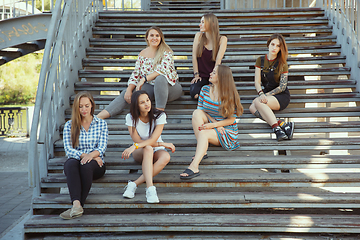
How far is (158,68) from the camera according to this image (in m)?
4.15

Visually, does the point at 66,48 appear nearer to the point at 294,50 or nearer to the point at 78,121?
the point at 78,121

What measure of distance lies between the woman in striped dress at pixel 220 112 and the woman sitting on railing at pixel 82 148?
1057mm

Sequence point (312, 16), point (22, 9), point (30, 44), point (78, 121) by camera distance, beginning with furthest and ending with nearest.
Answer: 1. point (22, 9)
2. point (30, 44)
3. point (312, 16)
4. point (78, 121)

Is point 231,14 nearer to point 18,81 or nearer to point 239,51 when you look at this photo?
point 239,51

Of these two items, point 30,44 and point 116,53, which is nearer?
point 116,53

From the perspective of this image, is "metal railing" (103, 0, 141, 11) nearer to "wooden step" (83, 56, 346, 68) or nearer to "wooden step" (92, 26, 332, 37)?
"wooden step" (92, 26, 332, 37)

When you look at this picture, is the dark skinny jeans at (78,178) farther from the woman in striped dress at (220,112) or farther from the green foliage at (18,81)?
the green foliage at (18,81)

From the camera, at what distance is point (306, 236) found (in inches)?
111

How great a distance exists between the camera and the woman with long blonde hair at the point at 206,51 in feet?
14.2

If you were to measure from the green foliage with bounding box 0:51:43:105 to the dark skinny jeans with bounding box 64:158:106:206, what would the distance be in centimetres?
2067

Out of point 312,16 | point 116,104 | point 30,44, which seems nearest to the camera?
point 116,104

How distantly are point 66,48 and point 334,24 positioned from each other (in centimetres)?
445

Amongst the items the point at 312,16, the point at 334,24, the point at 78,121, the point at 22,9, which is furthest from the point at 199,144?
the point at 22,9

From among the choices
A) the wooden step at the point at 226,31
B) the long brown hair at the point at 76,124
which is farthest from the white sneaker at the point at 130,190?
the wooden step at the point at 226,31
